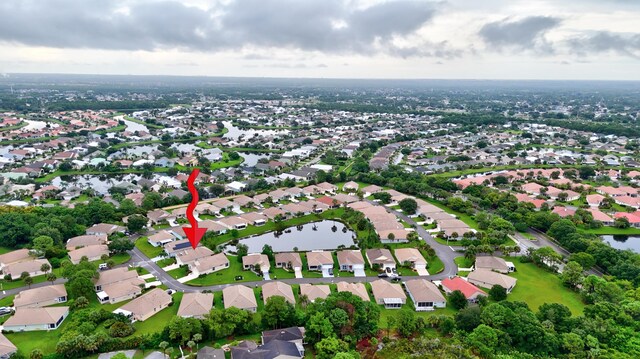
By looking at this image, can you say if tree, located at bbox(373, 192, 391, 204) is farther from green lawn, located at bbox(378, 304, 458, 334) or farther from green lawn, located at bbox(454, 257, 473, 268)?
green lawn, located at bbox(378, 304, 458, 334)

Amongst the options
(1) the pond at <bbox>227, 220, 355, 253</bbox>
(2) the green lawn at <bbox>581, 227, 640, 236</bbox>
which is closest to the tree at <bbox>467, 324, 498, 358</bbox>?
(1) the pond at <bbox>227, 220, 355, 253</bbox>

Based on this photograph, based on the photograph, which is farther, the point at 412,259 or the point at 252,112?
the point at 252,112

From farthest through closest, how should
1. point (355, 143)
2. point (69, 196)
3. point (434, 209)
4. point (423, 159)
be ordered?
point (355, 143) → point (423, 159) → point (69, 196) → point (434, 209)

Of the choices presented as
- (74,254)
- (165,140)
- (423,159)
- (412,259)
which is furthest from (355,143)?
(74,254)

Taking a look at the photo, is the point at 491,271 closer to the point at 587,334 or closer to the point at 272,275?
the point at 587,334

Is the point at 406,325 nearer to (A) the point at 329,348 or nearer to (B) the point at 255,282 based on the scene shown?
(A) the point at 329,348

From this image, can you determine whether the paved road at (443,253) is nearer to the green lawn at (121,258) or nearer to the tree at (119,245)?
the green lawn at (121,258)

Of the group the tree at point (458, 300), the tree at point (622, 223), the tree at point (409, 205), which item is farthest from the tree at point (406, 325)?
the tree at point (622, 223)

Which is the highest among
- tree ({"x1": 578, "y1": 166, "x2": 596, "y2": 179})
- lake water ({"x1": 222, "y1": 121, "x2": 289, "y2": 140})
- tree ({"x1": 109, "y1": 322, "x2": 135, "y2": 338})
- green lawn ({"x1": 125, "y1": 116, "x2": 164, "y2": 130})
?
green lawn ({"x1": 125, "y1": 116, "x2": 164, "y2": 130})
